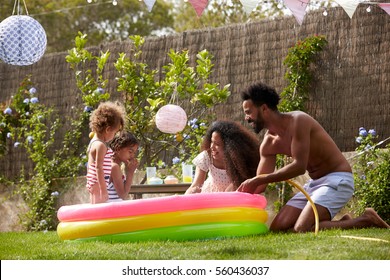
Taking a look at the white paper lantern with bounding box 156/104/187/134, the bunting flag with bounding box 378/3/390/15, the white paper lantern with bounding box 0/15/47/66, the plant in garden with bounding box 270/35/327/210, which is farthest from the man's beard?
the plant in garden with bounding box 270/35/327/210

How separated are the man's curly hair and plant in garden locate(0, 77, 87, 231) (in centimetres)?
345

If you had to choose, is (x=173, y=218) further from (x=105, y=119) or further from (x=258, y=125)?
(x=105, y=119)

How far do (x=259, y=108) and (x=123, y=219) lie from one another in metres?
1.24

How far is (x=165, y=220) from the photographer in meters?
5.31

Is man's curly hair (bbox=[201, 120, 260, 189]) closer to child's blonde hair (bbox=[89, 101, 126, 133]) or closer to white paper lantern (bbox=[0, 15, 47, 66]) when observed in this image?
child's blonde hair (bbox=[89, 101, 126, 133])

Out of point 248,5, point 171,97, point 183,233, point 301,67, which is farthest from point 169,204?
point 171,97

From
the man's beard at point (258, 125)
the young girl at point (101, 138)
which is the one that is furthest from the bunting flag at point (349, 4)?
the young girl at point (101, 138)

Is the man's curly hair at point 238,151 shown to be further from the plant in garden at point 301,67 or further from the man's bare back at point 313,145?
the plant in garden at point 301,67

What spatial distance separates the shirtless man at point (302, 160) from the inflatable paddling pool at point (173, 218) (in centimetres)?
25

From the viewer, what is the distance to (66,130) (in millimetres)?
9461

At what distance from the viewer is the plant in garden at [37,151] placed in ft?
29.5

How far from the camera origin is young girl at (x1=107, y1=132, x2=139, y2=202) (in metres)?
6.28

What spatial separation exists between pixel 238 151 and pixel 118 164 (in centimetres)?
114
